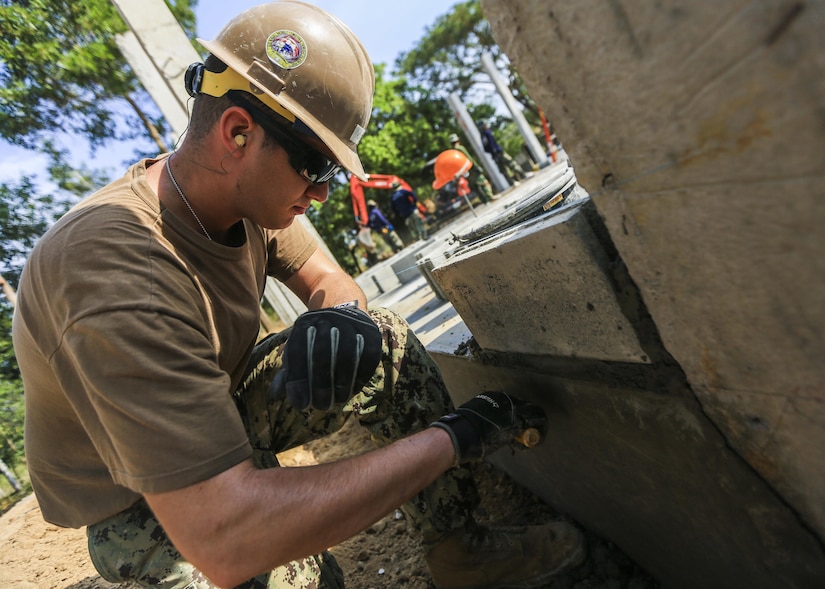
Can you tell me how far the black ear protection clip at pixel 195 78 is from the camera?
1.68m

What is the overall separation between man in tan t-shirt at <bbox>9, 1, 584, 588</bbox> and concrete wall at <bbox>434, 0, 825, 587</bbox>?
1.43ft

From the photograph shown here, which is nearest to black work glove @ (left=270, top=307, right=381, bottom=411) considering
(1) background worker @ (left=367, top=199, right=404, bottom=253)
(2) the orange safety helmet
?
(2) the orange safety helmet

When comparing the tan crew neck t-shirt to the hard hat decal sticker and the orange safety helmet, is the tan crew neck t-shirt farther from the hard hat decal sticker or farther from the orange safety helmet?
the orange safety helmet

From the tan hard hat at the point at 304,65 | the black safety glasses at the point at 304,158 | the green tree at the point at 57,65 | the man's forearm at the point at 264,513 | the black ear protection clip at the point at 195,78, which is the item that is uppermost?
the green tree at the point at 57,65

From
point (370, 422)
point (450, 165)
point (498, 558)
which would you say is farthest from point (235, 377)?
point (450, 165)

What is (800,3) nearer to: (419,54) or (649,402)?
(649,402)

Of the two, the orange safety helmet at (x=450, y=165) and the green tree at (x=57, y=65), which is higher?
the green tree at (x=57, y=65)

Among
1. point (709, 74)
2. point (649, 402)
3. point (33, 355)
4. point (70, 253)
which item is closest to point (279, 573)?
point (33, 355)

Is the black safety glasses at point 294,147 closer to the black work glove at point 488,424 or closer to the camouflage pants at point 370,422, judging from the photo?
the camouflage pants at point 370,422

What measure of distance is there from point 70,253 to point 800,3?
1.62 m

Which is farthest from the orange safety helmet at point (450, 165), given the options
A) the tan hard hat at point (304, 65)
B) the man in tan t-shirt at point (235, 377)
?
the tan hard hat at point (304, 65)

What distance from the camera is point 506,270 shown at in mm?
1524

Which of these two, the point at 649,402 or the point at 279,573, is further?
the point at 279,573

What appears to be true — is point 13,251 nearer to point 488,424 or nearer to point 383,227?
point 383,227
